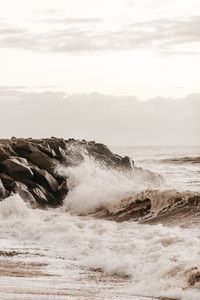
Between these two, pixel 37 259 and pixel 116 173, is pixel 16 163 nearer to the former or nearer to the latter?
pixel 116 173

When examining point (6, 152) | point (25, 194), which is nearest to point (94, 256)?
point (25, 194)

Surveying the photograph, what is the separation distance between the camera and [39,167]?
64.2 feet

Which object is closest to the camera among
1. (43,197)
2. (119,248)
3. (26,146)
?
(119,248)

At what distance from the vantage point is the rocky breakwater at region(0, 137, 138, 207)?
666 inches

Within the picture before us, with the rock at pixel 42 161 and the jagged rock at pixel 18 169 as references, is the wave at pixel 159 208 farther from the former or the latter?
the rock at pixel 42 161

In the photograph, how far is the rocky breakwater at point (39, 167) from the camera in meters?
16.9

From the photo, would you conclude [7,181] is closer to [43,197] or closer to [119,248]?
[43,197]

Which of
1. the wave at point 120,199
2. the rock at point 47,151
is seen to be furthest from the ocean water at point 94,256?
the rock at point 47,151

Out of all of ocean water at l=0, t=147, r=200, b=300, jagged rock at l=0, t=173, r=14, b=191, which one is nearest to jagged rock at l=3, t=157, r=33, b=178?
jagged rock at l=0, t=173, r=14, b=191

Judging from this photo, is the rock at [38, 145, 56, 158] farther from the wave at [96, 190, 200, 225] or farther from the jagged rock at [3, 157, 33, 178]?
the wave at [96, 190, 200, 225]

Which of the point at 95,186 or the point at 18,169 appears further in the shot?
the point at 95,186

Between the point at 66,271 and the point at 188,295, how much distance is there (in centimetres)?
235

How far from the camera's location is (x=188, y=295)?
6.81 metres

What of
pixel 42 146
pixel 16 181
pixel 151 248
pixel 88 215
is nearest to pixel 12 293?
pixel 151 248
